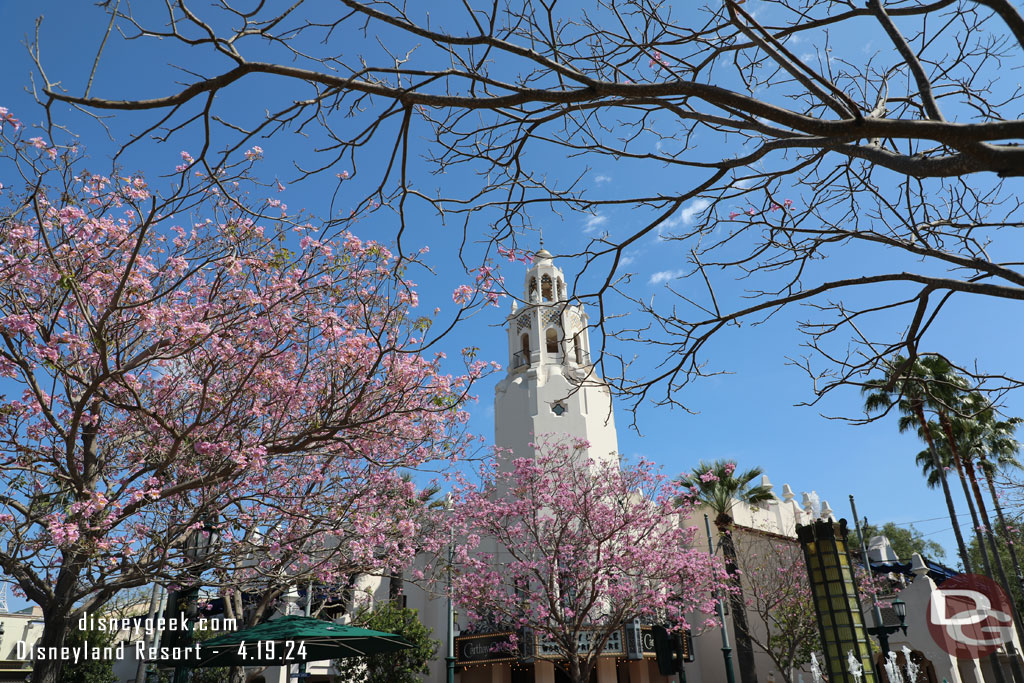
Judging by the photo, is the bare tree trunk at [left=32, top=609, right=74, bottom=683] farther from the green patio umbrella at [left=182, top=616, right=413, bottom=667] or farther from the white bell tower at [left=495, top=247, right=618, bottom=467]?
the white bell tower at [left=495, top=247, right=618, bottom=467]

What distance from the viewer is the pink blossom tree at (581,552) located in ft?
62.4

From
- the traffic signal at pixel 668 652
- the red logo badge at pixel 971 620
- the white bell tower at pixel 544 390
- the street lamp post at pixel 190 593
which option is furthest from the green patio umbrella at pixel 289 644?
the red logo badge at pixel 971 620

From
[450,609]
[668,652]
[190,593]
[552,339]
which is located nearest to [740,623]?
[450,609]

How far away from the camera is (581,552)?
1922cm

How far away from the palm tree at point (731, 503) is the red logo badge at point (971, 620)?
663cm

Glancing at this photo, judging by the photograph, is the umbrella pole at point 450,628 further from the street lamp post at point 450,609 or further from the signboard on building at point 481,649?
the signboard on building at point 481,649

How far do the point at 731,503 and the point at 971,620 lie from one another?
9.39 meters

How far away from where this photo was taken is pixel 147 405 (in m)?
10.4

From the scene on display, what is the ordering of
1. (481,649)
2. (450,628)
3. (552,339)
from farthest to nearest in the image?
(552,339)
(481,649)
(450,628)

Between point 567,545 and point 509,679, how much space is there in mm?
12388

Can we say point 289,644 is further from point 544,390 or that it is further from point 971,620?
point 971,620

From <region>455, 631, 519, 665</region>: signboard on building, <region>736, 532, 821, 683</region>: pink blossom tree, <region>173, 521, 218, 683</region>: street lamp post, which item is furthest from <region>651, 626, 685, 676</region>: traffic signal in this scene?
<region>455, 631, 519, 665</region>: signboard on building

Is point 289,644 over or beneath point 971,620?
over

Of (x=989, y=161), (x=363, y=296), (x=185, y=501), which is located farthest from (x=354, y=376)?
(x=989, y=161)
